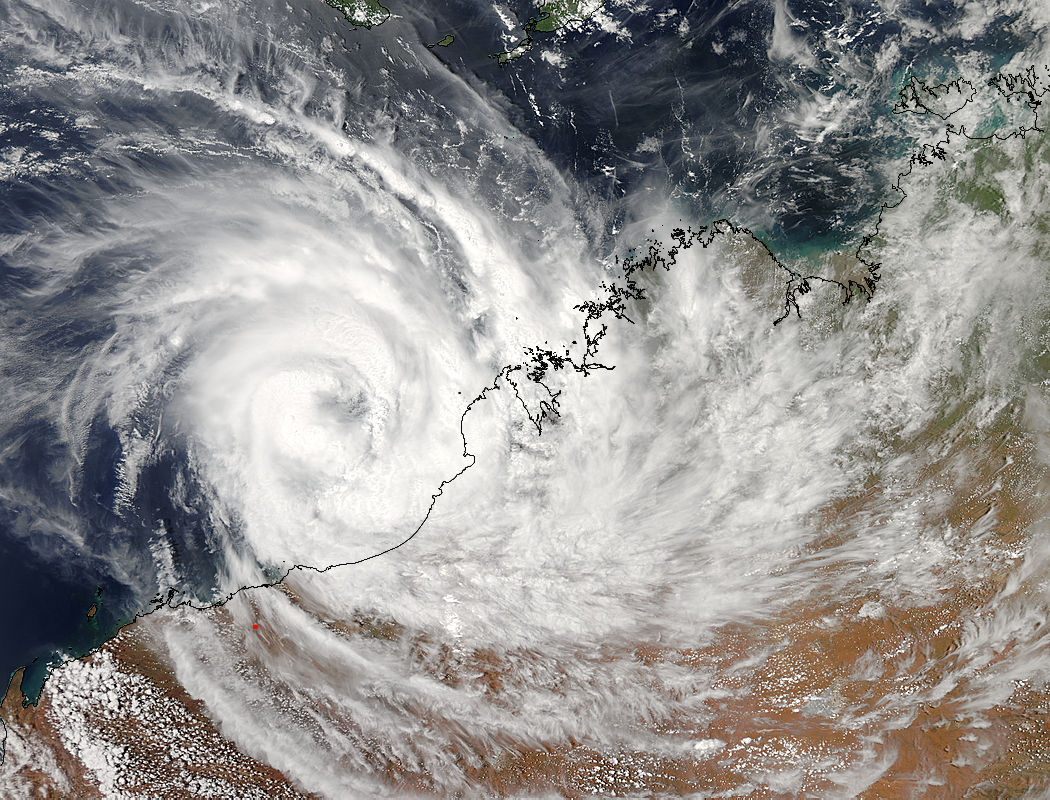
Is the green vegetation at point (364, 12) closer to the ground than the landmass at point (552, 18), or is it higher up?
closer to the ground

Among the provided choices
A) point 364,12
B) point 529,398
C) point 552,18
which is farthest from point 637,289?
point 364,12

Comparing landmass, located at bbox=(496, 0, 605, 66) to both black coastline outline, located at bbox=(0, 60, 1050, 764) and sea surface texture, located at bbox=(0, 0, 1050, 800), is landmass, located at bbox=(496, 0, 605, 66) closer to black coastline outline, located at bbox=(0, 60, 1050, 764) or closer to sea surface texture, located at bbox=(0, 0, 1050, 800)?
sea surface texture, located at bbox=(0, 0, 1050, 800)

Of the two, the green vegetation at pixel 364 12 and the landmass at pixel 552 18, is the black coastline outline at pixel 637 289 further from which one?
the green vegetation at pixel 364 12

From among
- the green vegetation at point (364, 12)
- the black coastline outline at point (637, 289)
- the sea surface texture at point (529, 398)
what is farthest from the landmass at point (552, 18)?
the black coastline outline at point (637, 289)

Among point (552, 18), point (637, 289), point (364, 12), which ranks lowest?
point (637, 289)

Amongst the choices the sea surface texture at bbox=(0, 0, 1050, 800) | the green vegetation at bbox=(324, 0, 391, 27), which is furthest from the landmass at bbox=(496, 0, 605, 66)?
the green vegetation at bbox=(324, 0, 391, 27)

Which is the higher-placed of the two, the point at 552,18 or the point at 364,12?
the point at 552,18

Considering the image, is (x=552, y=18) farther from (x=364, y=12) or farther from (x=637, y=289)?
(x=637, y=289)

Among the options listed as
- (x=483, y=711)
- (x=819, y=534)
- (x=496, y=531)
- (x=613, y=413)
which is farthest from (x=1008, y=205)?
(x=483, y=711)
